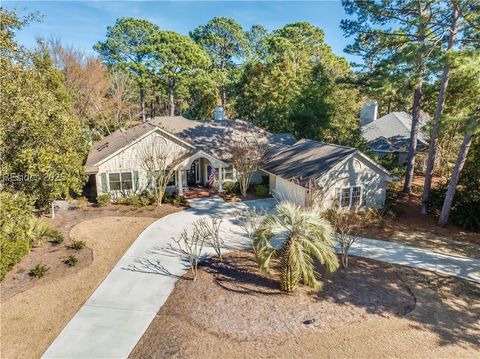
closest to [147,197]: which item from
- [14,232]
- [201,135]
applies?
[201,135]

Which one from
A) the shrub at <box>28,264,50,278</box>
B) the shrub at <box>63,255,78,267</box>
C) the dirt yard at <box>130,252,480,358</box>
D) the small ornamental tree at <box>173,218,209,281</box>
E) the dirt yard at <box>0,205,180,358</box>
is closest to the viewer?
the dirt yard at <box>130,252,480,358</box>

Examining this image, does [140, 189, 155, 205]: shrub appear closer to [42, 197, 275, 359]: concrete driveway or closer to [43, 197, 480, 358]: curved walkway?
[43, 197, 480, 358]: curved walkway

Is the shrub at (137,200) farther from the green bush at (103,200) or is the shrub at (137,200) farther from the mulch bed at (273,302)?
the mulch bed at (273,302)

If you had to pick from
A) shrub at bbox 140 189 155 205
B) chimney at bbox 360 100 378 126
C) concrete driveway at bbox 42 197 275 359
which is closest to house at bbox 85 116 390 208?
shrub at bbox 140 189 155 205

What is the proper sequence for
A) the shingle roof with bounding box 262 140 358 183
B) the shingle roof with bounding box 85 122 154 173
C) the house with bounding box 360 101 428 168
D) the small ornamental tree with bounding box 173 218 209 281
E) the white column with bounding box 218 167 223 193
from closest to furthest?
the small ornamental tree with bounding box 173 218 209 281, the shingle roof with bounding box 262 140 358 183, the shingle roof with bounding box 85 122 154 173, the white column with bounding box 218 167 223 193, the house with bounding box 360 101 428 168

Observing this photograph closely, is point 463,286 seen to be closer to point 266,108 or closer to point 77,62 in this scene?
point 266,108

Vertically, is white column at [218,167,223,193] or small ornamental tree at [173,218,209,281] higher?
white column at [218,167,223,193]

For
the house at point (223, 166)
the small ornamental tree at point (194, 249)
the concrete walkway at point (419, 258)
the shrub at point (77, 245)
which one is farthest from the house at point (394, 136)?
the shrub at point (77, 245)
